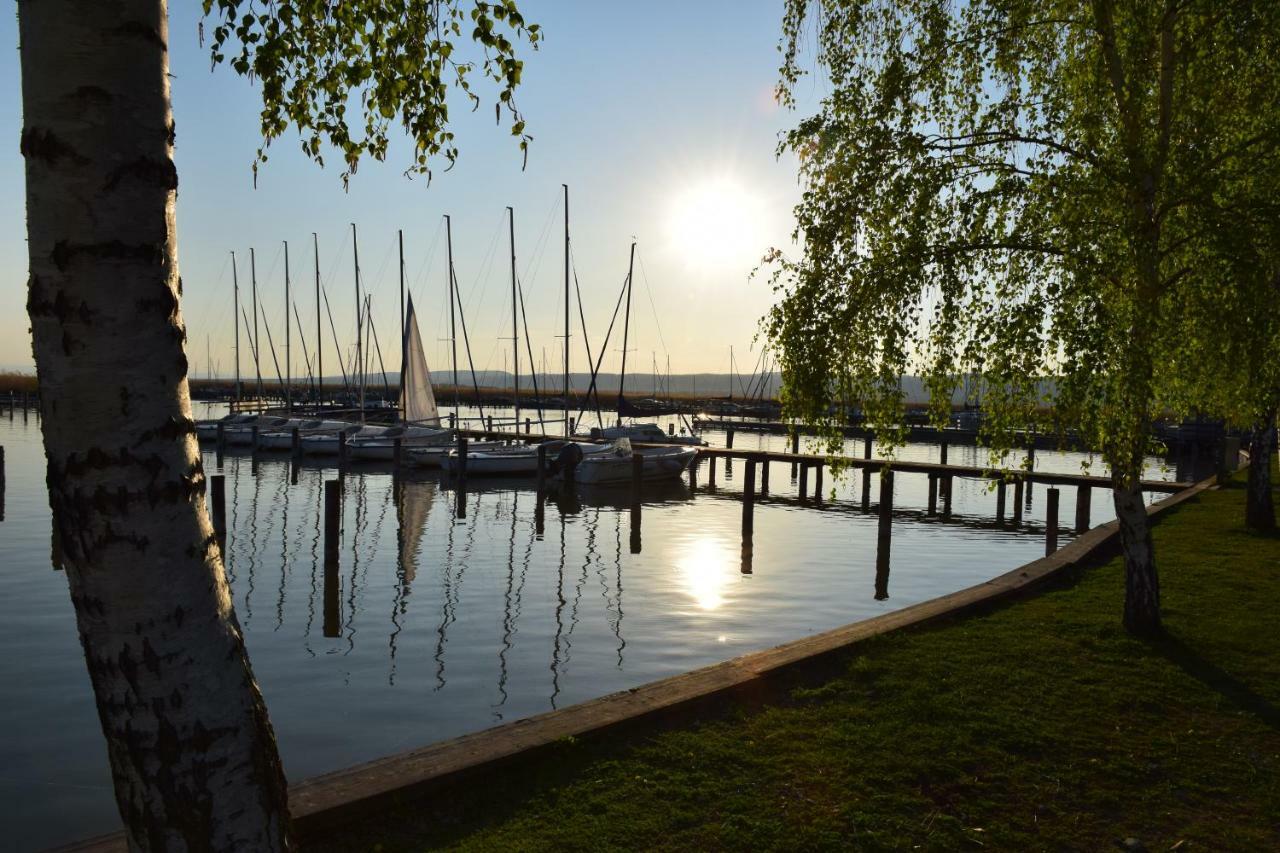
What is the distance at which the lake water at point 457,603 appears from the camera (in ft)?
35.7

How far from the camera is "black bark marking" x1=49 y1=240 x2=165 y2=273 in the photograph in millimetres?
2998

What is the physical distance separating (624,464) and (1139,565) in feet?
99.5

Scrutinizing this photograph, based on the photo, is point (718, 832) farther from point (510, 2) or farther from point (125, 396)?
point (510, 2)

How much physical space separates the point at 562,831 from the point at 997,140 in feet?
27.5

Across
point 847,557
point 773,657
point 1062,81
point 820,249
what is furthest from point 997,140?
point 847,557

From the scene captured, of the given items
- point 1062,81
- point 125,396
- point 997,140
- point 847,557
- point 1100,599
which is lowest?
point 847,557

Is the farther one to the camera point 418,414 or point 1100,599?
point 418,414

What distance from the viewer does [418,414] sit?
163ft

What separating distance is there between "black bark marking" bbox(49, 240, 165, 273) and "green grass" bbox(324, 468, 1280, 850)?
4.03 meters

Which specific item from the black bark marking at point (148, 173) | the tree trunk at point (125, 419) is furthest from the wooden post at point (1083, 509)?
→ the black bark marking at point (148, 173)

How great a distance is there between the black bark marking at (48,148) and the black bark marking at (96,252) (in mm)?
275

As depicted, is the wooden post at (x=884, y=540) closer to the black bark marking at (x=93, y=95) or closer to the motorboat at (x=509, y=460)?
the black bark marking at (x=93, y=95)

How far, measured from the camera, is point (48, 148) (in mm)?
2988

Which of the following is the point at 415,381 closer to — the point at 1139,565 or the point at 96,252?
the point at 1139,565
